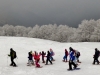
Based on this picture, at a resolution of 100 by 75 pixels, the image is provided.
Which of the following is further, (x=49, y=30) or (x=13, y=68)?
(x=49, y=30)

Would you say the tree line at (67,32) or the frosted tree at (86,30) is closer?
the tree line at (67,32)

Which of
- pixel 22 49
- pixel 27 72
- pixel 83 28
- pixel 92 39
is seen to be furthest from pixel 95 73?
pixel 83 28

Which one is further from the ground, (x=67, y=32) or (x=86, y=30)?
(x=67, y=32)

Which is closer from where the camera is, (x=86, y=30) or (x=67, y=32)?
(x=86, y=30)

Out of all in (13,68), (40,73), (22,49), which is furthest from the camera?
(22,49)

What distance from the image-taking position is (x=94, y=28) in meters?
76.2

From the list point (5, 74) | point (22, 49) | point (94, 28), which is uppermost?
point (94, 28)

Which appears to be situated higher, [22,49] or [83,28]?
[83,28]

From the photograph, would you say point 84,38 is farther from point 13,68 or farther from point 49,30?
point 13,68

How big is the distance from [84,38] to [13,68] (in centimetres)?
5988

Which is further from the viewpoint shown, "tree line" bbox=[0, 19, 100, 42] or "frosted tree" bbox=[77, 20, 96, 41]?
"frosted tree" bbox=[77, 20, 96, 41]

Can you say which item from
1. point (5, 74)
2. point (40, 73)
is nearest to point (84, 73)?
point (40, 73)

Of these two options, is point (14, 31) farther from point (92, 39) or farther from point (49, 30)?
point (92, 39)

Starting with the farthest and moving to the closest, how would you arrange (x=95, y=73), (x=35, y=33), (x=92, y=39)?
(x=35, y=33) < (x=92, y=39) < (x=95, y=73)
